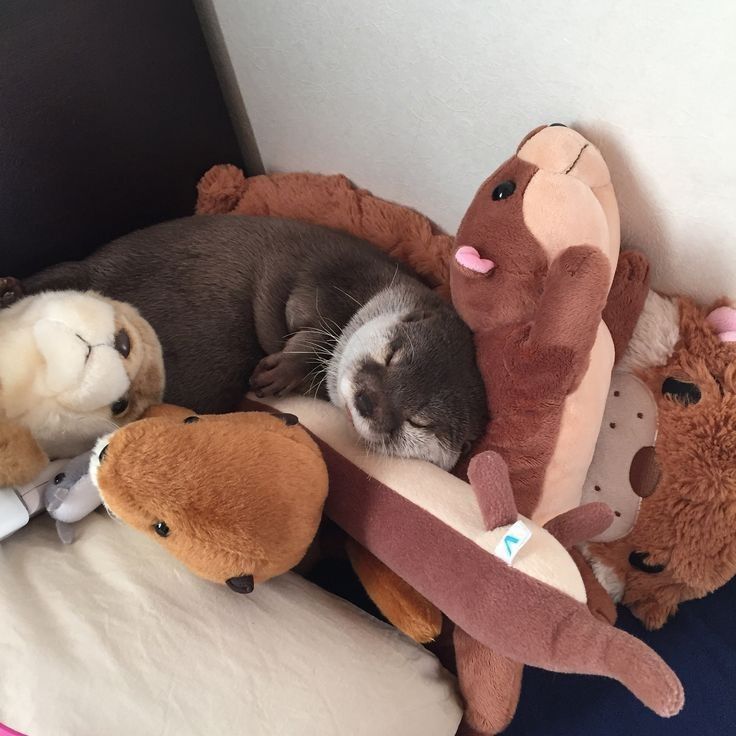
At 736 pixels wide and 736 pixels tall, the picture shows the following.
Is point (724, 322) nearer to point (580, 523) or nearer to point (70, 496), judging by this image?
point (580, 523)

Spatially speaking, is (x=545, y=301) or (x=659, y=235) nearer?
(x=545, y=301)

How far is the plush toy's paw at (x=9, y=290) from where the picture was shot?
97 centimetres

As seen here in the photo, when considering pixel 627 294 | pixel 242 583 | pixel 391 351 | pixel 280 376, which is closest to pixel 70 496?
pixel 242 583

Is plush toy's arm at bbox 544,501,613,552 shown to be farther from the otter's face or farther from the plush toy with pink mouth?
the otter's face

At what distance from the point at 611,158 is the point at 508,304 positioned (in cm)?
25

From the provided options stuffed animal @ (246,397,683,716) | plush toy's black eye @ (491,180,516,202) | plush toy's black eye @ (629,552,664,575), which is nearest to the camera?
stuffed animal @ (246,397,683,716)

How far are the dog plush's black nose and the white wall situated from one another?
71 cm

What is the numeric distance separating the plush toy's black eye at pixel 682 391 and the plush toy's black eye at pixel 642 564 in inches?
9.6

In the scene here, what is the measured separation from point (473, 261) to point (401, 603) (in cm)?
47

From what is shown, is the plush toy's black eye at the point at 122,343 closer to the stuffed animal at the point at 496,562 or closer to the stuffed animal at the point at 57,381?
the stuffed animal at the point at 57,381

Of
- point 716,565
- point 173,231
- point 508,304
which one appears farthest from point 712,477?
point 173,231

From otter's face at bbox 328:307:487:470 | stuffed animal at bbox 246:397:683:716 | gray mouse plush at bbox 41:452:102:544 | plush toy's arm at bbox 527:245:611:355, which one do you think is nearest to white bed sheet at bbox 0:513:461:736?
gray mouse plush at bbox 41:452:102:544

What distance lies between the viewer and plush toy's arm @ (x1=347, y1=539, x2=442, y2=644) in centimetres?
87

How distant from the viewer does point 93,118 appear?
110 centimetres
